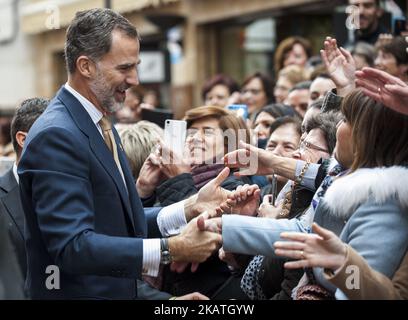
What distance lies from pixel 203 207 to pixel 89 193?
798mm

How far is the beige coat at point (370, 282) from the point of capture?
333 cm

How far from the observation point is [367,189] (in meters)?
3.51

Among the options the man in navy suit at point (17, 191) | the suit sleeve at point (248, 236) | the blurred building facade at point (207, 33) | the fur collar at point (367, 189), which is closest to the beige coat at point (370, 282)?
the fur collar at point (367, 189)

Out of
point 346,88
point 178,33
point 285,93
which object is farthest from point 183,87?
point 346,88

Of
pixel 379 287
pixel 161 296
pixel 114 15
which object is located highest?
pixel 114 15

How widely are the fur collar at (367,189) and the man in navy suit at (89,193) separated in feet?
1.91

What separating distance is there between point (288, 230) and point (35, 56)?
20.7 m

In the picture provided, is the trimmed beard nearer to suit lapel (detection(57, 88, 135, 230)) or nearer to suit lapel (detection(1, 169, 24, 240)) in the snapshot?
suit lapel (detection(57, 88, 135, 230))

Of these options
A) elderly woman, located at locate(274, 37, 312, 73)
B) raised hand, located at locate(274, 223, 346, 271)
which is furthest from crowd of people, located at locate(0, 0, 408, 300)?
elderly woman, located at locate(274, 37, 312, 73)

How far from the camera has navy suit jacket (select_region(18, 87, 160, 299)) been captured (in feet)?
12.3

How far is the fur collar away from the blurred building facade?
9410 mm

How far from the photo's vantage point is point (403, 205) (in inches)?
137

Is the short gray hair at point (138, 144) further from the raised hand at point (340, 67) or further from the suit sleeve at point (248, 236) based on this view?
the suit sleeve at point (248, 236)

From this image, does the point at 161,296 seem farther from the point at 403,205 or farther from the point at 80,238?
the point at 403,205
